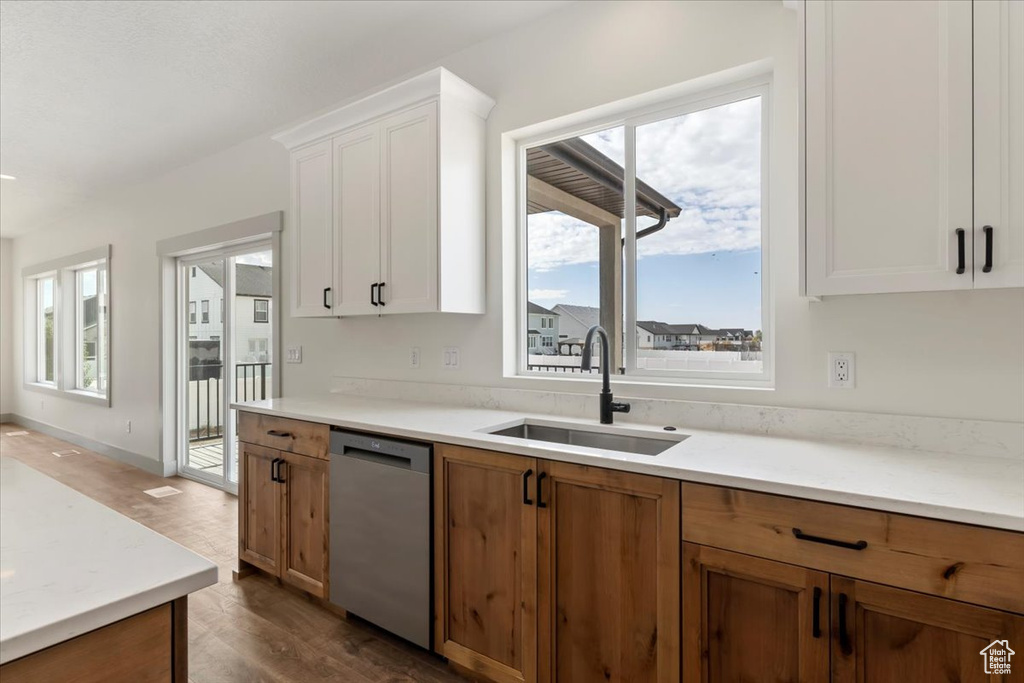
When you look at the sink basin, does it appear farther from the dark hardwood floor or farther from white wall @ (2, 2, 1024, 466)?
the dark hardwood floor

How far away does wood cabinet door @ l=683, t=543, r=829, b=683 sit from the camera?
1295 millimetres

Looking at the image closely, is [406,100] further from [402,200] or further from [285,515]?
[285,515]

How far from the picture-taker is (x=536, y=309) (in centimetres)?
276

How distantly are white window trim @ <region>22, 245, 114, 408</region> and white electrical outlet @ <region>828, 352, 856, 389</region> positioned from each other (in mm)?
6404

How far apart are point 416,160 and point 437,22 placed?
0.68 metres

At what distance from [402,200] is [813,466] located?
6.66 feet

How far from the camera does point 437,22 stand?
2541mm

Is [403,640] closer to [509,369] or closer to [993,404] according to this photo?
[509,369]

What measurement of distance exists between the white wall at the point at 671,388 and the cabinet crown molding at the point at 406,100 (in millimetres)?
155

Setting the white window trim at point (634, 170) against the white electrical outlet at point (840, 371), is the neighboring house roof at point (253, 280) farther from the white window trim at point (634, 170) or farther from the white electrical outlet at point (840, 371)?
the white electrical outlet at point (840, 371)

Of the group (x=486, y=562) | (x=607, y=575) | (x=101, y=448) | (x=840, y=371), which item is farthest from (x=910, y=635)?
(x=101, y=448)

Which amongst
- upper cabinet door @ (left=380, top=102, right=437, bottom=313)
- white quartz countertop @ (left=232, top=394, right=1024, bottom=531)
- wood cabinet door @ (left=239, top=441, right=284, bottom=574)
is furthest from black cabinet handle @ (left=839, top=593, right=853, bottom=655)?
wood cabinet door @ (left=239, top=441, right=284, bottom=574)

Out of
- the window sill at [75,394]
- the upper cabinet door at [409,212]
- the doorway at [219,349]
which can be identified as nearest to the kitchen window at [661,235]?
the upper cabinet door at [409,212]

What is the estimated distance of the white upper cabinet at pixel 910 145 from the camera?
1.33 meters
